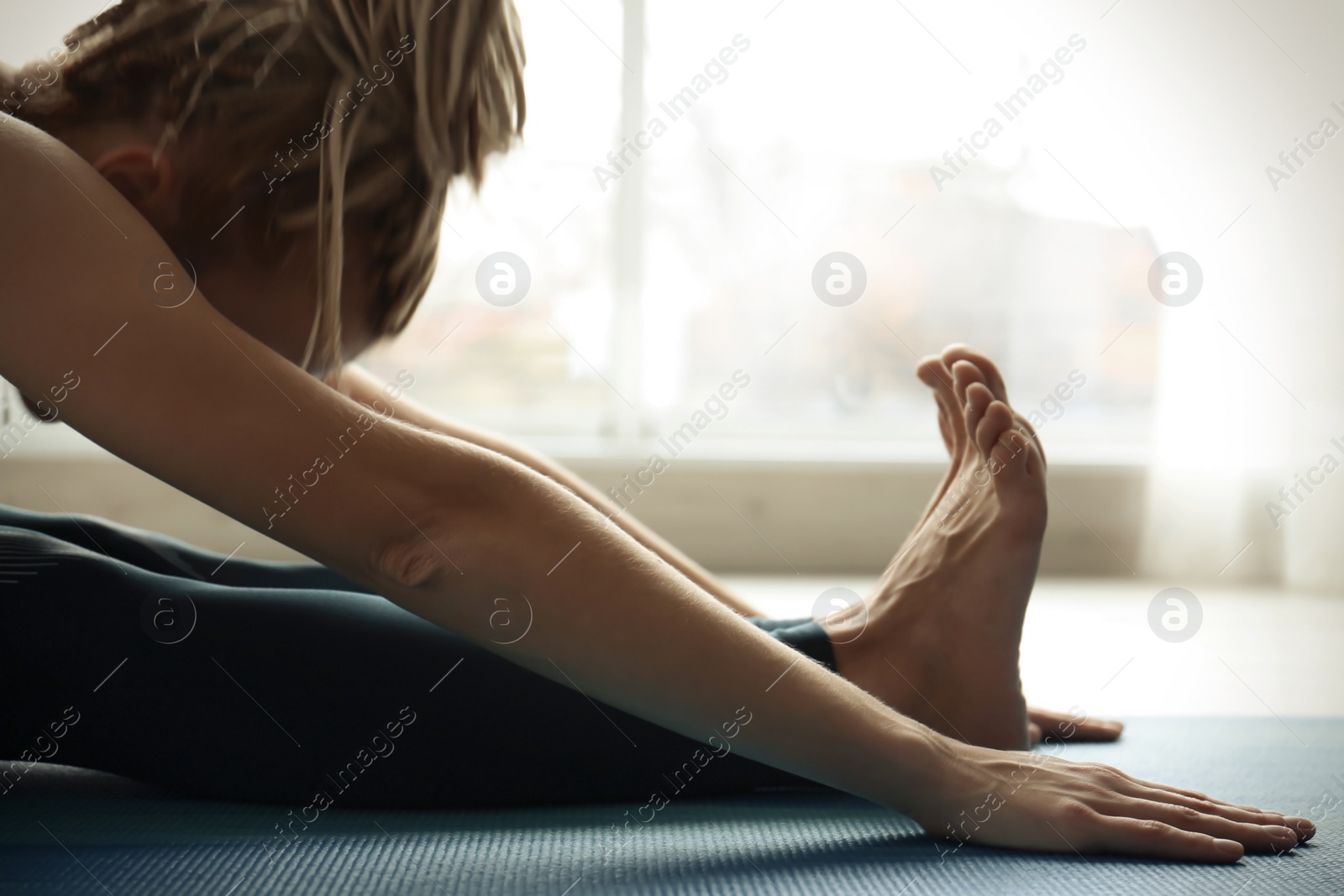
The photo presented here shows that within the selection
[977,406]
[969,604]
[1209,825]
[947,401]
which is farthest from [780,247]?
[1209,825]

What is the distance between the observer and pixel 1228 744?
43.5 inches

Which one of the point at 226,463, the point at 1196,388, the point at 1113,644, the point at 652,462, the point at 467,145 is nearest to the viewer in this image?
the point at 226,463

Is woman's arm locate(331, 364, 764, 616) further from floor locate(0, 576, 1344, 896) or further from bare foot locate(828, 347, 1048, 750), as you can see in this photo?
floor locate(0, 576, 1344, 896)

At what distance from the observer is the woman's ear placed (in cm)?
75

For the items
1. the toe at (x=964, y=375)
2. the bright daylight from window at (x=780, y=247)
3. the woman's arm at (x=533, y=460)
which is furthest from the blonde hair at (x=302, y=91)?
the bright daylight from window at (x=780, y=247)

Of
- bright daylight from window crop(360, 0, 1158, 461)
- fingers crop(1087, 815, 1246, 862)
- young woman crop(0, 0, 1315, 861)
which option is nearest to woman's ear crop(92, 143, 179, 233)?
young woman crop(0, 0, 1315, 861)

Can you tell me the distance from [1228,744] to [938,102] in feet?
8.48

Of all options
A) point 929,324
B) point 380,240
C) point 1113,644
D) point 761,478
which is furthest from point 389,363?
point 380,240

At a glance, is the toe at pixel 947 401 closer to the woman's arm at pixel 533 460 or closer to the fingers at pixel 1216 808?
the woman's arm at pixel 533 460

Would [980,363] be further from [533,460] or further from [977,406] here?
[533,460]

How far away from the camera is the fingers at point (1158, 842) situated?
664 millimetres

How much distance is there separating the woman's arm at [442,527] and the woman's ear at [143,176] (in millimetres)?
A: 131

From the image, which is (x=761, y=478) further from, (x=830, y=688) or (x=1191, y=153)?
(x=830, y=688)

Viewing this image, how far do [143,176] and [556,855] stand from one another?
0.55 m
